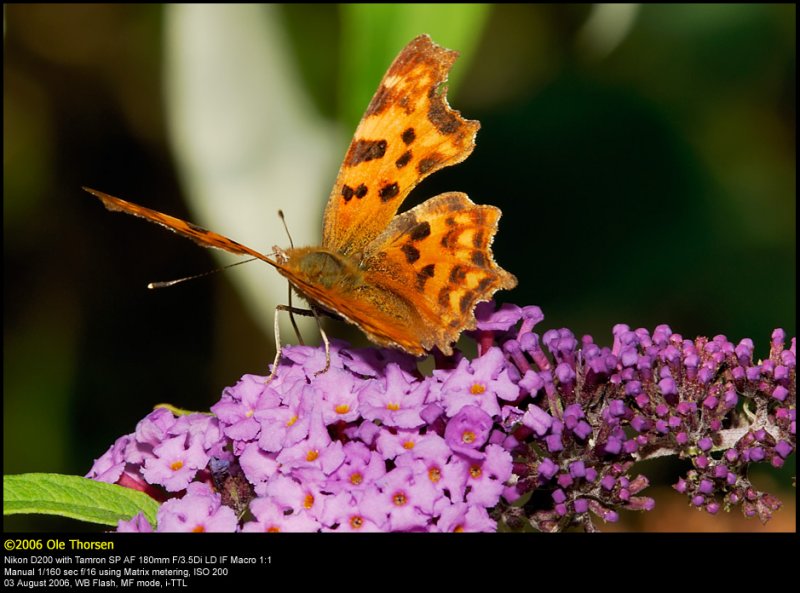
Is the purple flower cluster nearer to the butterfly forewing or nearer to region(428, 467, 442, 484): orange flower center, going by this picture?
region(428, 467, 442, 484): orange flower center

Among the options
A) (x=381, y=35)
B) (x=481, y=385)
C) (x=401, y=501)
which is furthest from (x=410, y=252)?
(x=381, y=35)

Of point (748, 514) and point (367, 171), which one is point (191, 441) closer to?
point (367, 171)

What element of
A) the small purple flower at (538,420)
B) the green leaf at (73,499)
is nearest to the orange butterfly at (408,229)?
the small purple flower at (538,420)

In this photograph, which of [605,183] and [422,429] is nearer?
[422,429]

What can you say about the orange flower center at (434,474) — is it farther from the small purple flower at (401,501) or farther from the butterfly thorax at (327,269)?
the butterfly thorax at (327,269)

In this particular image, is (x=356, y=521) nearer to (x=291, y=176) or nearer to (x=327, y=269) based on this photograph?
(x=327, y=269)

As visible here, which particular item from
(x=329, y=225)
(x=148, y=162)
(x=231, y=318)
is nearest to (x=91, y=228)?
(x=148, y=162)
